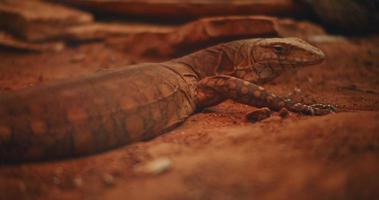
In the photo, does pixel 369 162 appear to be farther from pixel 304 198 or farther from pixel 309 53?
pixel 309 53

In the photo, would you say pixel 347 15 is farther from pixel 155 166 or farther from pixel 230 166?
pixel 155 166

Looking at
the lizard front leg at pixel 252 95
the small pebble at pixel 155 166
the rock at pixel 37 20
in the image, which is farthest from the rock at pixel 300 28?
the small pebble at pixel 155 166

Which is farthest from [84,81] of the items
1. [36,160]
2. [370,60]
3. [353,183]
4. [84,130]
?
[370,60]

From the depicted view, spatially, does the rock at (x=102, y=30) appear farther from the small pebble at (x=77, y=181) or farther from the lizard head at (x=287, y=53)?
the small pebble at (x=77, y=181)

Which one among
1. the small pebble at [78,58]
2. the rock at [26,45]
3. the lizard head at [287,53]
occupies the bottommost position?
the small pebble at [78,58]

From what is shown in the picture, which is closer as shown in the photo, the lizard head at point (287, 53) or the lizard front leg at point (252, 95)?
the lizard front leg at point (252, 95)

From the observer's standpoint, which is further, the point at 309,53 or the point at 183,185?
the point at 309,53

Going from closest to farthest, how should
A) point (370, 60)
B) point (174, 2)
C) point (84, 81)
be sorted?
1. point (84, 81)
2. point (370, 60)
3. point (174, 2)

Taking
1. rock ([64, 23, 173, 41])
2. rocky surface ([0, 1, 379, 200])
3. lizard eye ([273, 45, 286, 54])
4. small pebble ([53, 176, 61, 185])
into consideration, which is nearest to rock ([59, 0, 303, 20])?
rock ([64, 23, 173, 41])
